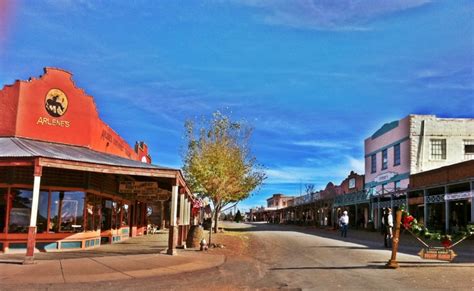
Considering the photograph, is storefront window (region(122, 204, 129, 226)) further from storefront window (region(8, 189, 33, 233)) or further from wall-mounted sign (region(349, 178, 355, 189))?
wall-mounted sign (region(349, 178, 355, 189))

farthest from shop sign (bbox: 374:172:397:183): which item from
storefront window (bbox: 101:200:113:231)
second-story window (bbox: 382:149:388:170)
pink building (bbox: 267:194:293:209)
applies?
pink building (bbox: 267:194:293:209)

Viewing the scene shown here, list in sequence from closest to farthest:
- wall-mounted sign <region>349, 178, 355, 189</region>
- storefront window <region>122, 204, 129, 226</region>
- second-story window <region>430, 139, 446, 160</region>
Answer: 1. storefront window <region>122, 204, 129, 226</region>
2. second-story window <region>430, 139, 446, 160</region>
3. wall-mounted sign <region>349, 178, 355, 189</region>

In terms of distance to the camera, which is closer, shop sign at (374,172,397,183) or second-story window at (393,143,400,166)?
second-story window at (393,143,400,166)

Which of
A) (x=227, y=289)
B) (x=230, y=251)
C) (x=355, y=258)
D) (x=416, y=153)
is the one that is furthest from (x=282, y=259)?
(x=416, y=153)

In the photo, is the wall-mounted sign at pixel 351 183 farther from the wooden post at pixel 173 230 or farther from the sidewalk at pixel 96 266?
the wooden post at pixel 173 230

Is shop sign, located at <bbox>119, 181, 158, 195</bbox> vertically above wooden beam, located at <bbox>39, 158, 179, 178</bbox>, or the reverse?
wooden beam, located at <bbox>39, 158, 179, 178</bbox>

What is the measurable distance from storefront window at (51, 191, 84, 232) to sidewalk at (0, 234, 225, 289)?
50.3 inches

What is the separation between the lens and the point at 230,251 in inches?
760

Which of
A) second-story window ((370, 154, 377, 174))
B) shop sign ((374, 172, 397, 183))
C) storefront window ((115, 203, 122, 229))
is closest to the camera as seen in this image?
storefront window ((115, 203, 122, 229))

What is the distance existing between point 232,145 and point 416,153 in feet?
43.2

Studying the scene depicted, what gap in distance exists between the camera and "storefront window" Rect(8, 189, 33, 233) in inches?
647

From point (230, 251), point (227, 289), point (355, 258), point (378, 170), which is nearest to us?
point (227, 289)

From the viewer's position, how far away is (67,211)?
1773 centimetres

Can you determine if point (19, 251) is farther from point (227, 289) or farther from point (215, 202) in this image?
point (215, 202)
